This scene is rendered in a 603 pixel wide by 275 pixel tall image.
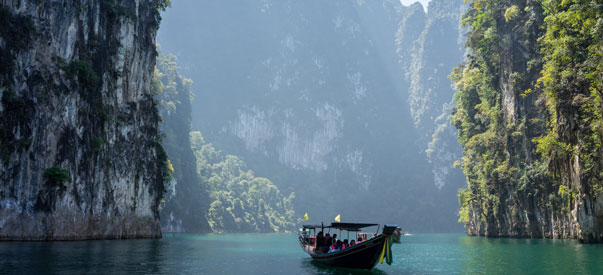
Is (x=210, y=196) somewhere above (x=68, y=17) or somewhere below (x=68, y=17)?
below

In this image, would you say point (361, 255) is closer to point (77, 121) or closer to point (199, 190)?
point (77, 121)

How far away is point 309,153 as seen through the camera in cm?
19475

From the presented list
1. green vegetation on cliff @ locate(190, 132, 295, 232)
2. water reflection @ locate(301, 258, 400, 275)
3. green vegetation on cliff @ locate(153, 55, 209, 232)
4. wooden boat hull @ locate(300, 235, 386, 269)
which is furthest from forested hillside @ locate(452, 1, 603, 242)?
green vegetation on cliff @ locate(190, 132, 295, 232)

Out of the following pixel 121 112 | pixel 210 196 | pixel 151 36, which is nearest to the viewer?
pixel 121 112

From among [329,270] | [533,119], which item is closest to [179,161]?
[533,119]

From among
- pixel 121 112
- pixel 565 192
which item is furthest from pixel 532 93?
pixel 121 112

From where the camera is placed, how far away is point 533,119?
1907 inches

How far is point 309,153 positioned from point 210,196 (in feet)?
266

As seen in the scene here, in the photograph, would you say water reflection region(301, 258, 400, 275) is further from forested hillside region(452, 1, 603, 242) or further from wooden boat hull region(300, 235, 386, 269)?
forested hillside region(452, 1, 603, 242)

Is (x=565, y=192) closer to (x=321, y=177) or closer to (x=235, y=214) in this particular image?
(x=235, y=214)

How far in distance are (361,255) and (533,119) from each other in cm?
3378

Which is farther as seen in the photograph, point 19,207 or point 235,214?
point 235,214

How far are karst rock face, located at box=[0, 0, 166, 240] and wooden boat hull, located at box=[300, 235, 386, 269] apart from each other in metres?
22.0

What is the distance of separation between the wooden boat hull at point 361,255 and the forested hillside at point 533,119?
19340 millimetres
